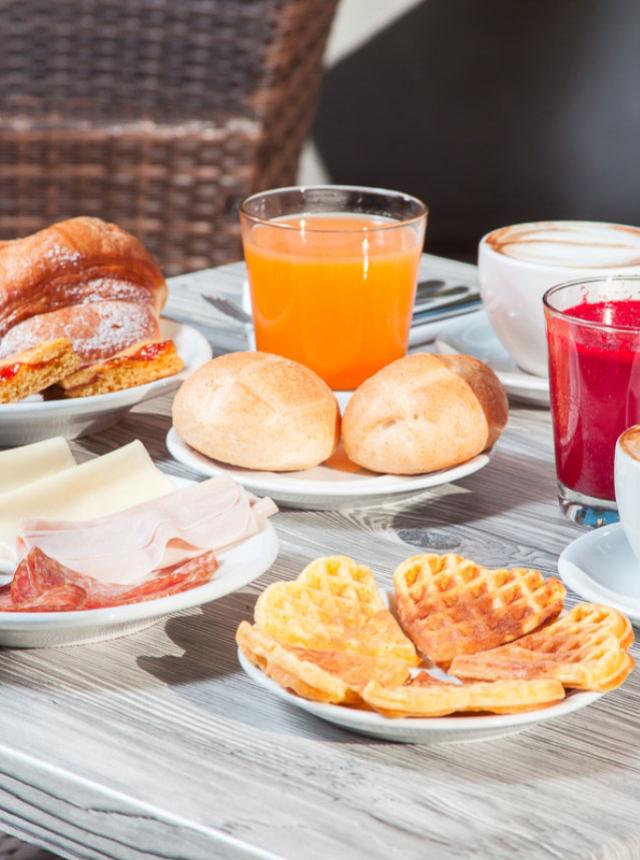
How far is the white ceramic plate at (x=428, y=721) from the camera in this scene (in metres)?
0.75

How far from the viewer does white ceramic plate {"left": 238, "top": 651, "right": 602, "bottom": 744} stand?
29.5 inches

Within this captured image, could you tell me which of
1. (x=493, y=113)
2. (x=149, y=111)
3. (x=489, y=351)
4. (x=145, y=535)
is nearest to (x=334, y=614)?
(x=145, y=535)

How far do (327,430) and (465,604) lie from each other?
284 mm

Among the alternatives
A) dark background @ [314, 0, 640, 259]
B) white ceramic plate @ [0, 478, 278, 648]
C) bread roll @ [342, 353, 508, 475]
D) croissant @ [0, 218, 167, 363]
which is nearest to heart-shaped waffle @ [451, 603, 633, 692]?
white ceramic plate @ [0, 478, 278, 648]

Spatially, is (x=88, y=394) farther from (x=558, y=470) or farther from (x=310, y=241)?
(x=558, y=470)

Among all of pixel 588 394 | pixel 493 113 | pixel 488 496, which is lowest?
pixel 493 113

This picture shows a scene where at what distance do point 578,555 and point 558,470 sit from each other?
0.19m

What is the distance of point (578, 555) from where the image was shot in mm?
968

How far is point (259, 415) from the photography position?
1.10m

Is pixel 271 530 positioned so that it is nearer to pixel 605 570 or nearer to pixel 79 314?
pixel 605 570

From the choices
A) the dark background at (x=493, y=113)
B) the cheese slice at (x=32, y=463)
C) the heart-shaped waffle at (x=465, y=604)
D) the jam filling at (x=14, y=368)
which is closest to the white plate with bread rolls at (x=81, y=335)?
the jam filling at (x=14, y=368)

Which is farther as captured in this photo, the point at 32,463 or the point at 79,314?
the point at 79,314

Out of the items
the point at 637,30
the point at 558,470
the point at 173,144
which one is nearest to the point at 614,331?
the point at 558,470

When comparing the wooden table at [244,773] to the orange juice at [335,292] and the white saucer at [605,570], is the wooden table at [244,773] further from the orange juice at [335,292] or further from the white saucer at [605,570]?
the orange juice at [335,292]
